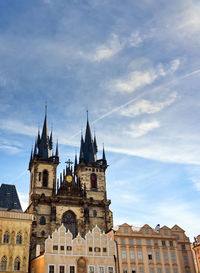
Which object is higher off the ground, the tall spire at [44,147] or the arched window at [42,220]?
the tall spire at [44,147]

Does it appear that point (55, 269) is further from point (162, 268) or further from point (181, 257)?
point (181, 257)

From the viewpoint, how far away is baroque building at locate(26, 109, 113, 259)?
60.4 m

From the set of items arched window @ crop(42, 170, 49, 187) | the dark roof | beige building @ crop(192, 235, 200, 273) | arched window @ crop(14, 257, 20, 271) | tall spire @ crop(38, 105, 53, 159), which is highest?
tall spire @ crop(38, 105, 53, 159)

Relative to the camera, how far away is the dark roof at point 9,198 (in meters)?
54.2

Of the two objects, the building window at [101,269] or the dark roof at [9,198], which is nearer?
the building window at [101,269]

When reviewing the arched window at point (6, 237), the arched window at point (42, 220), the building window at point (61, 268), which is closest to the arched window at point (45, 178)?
the arched window at point (42, 220)

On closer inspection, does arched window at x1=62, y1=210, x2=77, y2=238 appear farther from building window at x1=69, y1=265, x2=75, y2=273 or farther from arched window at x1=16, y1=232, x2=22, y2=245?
building window at x1=69, y1=265, x2=75, y2=273

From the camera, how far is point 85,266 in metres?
43.7

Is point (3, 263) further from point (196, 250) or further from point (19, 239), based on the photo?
point (196, 250)

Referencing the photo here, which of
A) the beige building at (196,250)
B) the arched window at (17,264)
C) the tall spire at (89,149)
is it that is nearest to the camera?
the arched window at (17,264)

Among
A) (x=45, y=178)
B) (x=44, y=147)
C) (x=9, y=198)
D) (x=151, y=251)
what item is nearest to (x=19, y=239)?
(x=9, y=198)

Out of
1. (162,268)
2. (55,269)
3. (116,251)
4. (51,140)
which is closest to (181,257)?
(162,268)

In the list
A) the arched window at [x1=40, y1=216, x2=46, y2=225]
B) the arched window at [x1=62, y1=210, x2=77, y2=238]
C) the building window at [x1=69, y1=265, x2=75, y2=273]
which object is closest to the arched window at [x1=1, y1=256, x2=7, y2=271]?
the building window at [x1=69, y1=265, x2=75, y2=273]

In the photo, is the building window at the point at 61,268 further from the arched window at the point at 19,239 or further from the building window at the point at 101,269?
the arched window at the point at 19,239
